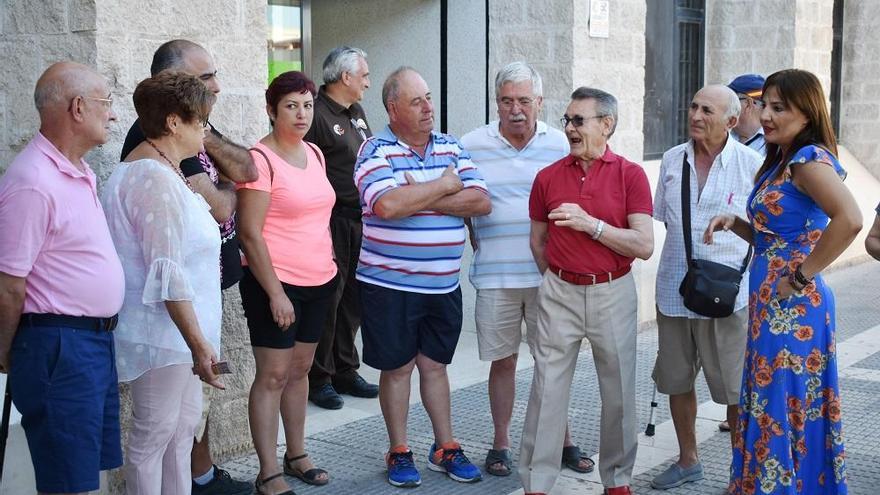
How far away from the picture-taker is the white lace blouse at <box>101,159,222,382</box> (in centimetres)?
358

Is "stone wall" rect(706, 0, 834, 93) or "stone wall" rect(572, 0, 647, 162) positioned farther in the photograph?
"stone wall" rect(706, 0, 834, 93)

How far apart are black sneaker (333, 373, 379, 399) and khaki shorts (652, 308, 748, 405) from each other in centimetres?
201

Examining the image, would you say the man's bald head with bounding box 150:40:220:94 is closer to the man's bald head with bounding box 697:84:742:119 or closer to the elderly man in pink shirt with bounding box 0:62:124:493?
the elderly man in pink shirt with bounding box 0:62:124:493

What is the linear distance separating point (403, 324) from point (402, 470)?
68 centimetres

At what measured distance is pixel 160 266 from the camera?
3584mm

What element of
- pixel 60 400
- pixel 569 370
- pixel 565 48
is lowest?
pixel 569 370

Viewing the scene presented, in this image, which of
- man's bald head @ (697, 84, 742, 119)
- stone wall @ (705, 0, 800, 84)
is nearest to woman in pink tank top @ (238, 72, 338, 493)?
man's bald head @ (697, 84, 742, 119)

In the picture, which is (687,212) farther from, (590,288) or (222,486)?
(222,486)

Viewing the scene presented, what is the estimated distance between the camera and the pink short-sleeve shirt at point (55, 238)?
3.31m

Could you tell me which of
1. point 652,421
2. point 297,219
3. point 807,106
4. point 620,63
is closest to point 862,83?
point 620,63

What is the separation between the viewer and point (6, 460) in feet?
13.9

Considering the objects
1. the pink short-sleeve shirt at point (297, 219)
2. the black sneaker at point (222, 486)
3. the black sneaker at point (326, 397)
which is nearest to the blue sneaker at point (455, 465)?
the black sneaker at point (222, 486)

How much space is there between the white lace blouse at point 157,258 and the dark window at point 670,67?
689 centimetres

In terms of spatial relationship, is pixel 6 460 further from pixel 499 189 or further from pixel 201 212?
pixel 499 189
